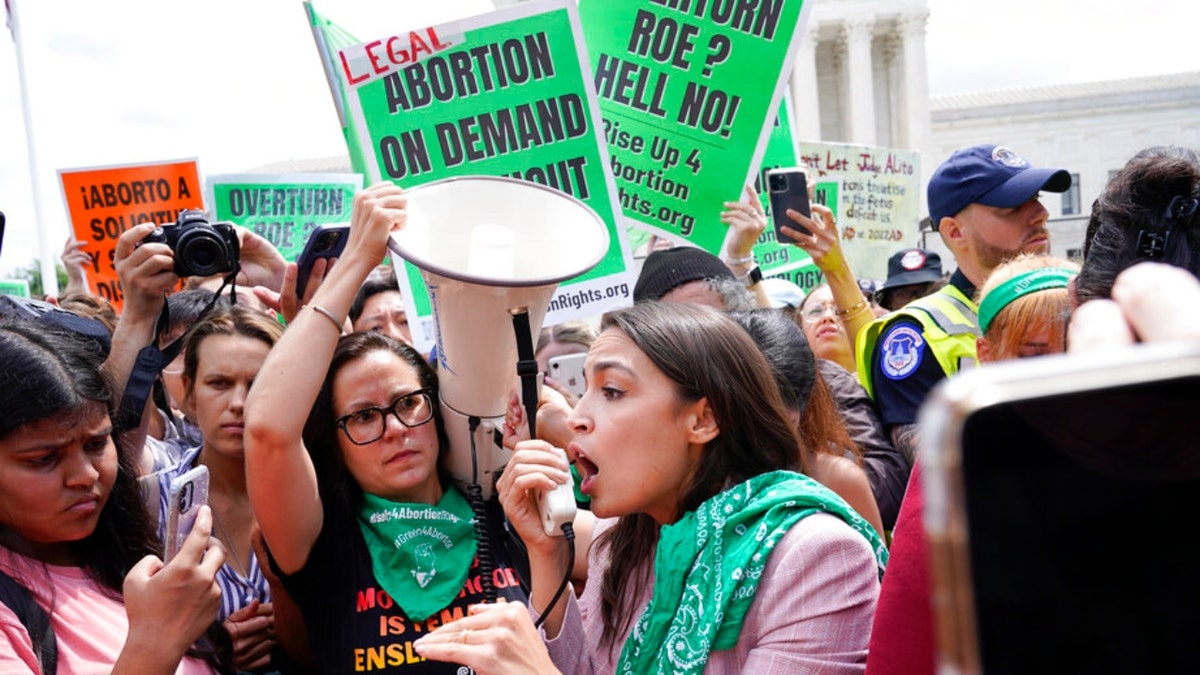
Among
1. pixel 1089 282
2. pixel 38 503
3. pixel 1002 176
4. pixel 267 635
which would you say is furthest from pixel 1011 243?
pixel 38 503

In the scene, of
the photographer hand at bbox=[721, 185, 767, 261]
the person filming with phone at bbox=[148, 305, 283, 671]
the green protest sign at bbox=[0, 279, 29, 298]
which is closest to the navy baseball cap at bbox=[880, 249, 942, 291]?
the photographer hand at bbox=[721, 185, 767, 261]

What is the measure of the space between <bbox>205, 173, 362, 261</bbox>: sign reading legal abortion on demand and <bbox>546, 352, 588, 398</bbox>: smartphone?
12.0 ft

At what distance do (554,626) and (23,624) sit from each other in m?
1.01

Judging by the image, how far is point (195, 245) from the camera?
9.90 ft

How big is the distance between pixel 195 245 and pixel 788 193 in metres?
2.71

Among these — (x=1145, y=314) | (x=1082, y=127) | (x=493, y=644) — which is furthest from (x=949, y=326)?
(x=1082, y=127)

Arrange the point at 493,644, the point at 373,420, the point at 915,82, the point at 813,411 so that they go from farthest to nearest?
the point at 915,82 → the point at 813,411 → the point at 373,420 → the point at 493,644

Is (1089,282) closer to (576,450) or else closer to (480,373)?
(576,450)

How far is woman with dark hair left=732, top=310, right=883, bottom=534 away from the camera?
10.1 feet

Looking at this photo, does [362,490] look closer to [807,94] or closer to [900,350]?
[900,350]

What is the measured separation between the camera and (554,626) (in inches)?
92.4

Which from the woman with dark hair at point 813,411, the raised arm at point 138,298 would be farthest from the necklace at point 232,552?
the woman with dark hair at point 813,411

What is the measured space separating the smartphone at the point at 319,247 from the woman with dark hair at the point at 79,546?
0.66m

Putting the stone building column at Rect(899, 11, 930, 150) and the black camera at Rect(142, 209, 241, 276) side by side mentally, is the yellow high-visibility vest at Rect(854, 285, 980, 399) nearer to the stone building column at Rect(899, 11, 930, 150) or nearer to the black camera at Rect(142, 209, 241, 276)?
the black camera at Rect(142, 209, 241, 276)
